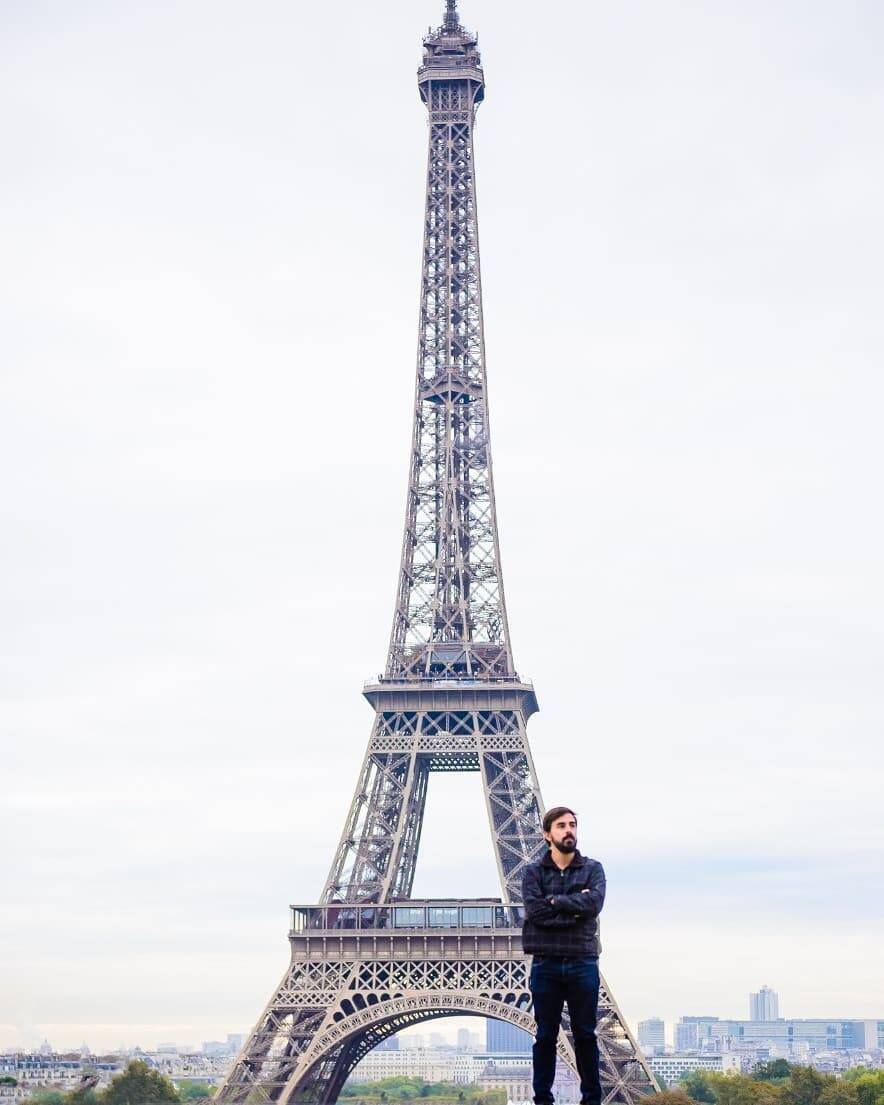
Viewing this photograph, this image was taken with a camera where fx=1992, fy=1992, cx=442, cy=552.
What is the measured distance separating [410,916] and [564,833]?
69.7 metres

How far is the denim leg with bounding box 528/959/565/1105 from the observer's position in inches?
667

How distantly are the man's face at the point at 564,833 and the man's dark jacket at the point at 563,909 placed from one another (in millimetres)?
132

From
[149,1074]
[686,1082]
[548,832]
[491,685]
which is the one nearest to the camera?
[548,832]

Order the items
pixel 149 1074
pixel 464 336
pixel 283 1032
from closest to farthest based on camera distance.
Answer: pixel 283 1032
pixel 464 336
pixel 149 1074

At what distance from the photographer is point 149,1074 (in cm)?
11769

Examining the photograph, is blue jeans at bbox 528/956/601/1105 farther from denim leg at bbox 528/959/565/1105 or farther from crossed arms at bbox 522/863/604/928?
crossed arms at bbox 522/863/604/928

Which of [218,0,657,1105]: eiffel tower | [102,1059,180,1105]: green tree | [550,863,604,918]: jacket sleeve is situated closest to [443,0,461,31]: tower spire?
[218,0,657,1105]: eiffel tower

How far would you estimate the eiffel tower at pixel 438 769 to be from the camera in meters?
82.1

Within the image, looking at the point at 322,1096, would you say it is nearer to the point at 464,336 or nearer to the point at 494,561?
the point at 494,561

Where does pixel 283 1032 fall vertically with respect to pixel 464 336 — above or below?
below

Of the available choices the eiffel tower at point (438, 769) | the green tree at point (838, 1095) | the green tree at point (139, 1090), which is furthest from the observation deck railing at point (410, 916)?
the green tree at point (838, 1095)

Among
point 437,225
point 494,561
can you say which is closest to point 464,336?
point 437,225

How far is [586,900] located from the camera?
16.6 meters

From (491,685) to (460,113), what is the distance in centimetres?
2990
